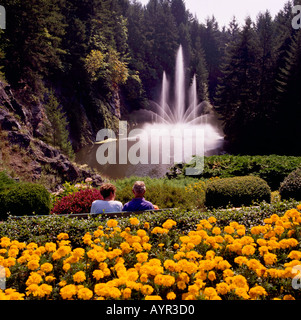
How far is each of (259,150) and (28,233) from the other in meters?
24.0

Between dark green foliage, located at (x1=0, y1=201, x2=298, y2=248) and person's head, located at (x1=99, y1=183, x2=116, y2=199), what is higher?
person's head, located at (x1=99, y1=183, x2=116, y2=199)

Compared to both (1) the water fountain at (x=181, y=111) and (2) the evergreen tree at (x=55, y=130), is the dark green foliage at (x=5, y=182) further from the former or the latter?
(1) the water fountain at (x=181, y=111)

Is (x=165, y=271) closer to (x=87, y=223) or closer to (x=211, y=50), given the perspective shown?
(x=87, y=223)

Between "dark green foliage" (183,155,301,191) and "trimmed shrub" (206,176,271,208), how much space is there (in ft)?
11.2

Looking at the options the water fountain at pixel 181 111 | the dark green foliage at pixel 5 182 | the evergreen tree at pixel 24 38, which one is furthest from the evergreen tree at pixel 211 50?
the dark green foliage at pixel 5 182

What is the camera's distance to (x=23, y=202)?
21.2 ft

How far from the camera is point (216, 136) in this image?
33594mm

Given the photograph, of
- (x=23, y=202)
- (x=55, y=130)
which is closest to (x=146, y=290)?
(x=23, y=202)

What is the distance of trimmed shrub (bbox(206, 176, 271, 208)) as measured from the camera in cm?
757

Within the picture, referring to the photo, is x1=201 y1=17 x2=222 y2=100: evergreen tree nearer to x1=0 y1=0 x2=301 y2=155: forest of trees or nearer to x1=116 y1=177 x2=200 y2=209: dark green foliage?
x1=0 y1=0 x2=301 y2=155: forest of trees

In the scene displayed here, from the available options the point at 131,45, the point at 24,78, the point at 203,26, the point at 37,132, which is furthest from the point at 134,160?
the point at 203,26

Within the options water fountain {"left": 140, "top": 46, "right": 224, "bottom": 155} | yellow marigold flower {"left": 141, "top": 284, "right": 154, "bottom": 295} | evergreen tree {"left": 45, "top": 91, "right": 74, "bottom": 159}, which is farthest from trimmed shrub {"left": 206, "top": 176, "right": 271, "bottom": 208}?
water fountain {"left": 140, "top": 46, "right": 224, "bottom": 155}

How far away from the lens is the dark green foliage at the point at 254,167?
10.9 m

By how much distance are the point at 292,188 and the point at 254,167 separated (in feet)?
13.6
